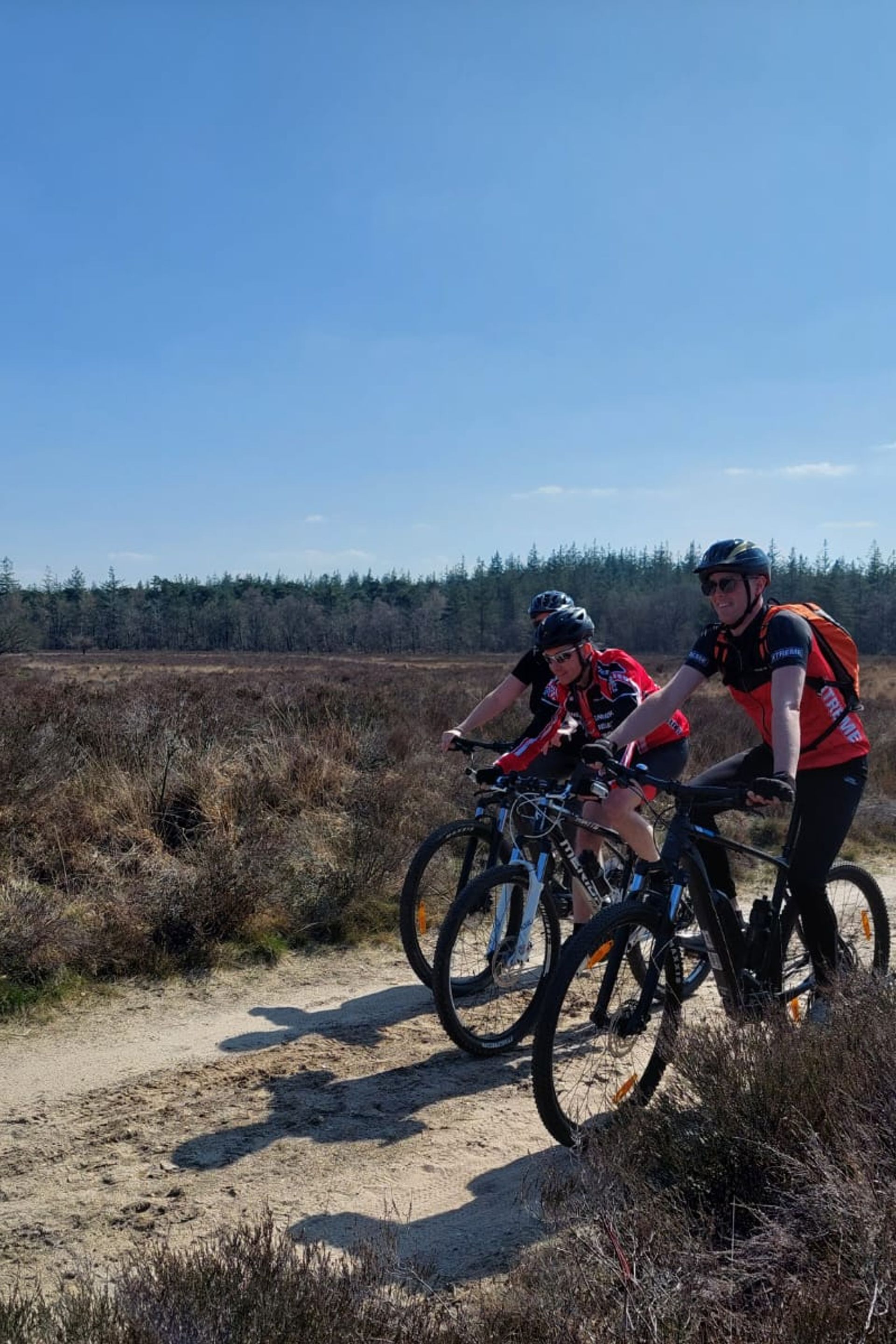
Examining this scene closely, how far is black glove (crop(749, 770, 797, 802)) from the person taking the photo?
3.51m

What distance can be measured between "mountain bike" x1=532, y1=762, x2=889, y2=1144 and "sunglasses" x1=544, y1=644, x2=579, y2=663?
1014 mm

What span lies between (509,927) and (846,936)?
1745mm

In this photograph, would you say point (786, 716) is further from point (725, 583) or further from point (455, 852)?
point (455, 852)

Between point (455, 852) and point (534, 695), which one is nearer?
point (455, 852)

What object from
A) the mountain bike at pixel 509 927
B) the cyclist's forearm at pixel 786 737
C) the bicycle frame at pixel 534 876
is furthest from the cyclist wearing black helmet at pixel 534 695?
the cyclist's forearm at pixel 786 737

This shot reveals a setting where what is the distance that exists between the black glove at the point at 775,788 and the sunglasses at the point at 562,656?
67.9 inches

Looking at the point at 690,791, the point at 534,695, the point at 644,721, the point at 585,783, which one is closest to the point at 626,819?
the point at 585,783

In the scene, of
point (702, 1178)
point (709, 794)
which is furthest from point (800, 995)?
point (702, 1178)

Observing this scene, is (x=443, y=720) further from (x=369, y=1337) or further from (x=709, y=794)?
(x=369, y=1337)

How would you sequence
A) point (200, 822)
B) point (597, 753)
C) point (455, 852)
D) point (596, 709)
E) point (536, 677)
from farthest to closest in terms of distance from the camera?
1. point (200, 822)
2. point (536, 677)
3. point (455, 852)
4. point (596, 709)
5. point (597, 753)

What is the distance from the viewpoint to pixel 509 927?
4926 mm

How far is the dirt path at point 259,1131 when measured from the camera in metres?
3.24

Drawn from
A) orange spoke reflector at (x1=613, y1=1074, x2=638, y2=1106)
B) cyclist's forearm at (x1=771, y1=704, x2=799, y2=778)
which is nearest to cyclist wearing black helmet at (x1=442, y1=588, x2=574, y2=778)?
cyclist's forearm at (x1=771, y1=704, x2=799, y2=778)

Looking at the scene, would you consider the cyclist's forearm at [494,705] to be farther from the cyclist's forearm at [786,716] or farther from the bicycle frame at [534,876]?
the cyclist's forearm at [786,716]
